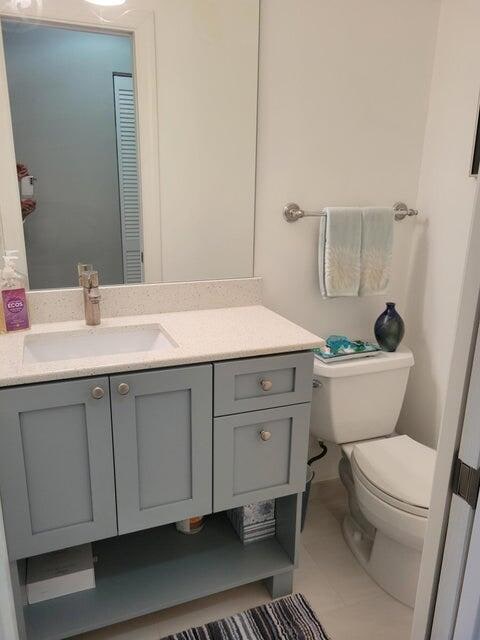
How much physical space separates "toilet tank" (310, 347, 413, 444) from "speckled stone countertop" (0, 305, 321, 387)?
342 mm

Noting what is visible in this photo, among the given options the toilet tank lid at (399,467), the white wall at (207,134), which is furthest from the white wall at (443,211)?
the white wall at (207,134)

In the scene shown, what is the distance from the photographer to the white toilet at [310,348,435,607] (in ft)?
5.19

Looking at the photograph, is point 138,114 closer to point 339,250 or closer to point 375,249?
point 339,250

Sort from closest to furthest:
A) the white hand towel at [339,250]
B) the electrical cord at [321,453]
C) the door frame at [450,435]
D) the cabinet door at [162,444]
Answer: the door frame at [450,435] → the cabinet door at [162,444] → the white hand towel at [339,250] → the electrical cord at [321,453]

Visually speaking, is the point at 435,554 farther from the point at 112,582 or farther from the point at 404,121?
the point at 404,121

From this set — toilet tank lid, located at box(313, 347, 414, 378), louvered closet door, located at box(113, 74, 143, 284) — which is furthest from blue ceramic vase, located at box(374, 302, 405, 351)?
louvered closet door, located at box(113, 74, 143, 284)

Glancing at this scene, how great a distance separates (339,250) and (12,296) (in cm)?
113

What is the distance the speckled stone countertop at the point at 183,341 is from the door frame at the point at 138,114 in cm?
22

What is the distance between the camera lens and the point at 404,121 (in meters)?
1.92

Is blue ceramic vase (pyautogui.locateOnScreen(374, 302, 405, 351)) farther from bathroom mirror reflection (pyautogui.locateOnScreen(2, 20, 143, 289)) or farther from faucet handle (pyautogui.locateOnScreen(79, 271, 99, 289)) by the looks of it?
faucet handle (pyautogui.locateOnScreen(79, 271, 99, 289))

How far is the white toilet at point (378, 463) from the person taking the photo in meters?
1.58

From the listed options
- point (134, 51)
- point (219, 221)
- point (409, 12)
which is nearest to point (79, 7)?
point (134, 51)

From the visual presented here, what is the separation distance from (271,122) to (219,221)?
1.30ft

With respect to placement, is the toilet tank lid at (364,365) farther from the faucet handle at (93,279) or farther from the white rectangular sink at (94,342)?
the faucet handle at (93,279)
